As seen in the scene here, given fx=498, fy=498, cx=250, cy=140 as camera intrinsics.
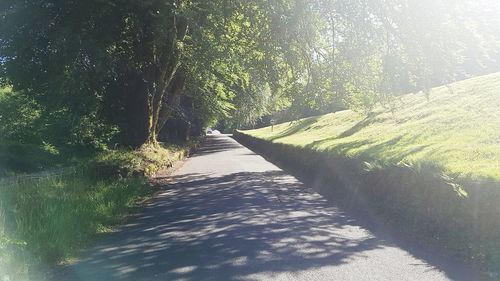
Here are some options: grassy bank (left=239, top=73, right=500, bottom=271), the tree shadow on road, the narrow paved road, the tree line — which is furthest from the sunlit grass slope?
the tree shadow on road

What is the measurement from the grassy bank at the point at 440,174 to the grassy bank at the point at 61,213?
5557mm

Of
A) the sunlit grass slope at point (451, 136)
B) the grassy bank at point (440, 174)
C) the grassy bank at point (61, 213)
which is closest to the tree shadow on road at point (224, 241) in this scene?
the grassy bank at point (61, 213)

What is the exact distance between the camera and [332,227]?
9234mm

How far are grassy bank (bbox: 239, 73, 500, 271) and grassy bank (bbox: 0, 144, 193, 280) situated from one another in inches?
219

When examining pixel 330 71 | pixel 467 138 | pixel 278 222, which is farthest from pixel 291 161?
pixel 278 222

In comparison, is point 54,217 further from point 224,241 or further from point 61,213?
Result: point 224,241

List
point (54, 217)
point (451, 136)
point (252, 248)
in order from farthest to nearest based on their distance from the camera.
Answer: point (451, 136), point (54, 217), point (252, 248)

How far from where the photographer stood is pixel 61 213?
855 centimetres

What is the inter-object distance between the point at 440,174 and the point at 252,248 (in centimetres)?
350

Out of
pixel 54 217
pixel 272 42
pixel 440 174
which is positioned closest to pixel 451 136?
pixel 440 174

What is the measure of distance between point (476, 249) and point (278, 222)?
152 inches

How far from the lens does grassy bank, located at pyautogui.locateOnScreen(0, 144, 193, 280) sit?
6.25m

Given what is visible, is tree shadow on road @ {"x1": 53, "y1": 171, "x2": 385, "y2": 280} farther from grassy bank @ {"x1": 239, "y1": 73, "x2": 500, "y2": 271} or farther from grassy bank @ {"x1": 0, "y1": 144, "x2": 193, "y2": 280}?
grassy bank @ {"x1": 239, "y1": 73, "x2": 500, "y2": 271}

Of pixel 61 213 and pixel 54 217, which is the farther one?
pixel 61 213
